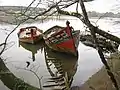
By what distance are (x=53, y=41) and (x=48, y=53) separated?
577 millimetres

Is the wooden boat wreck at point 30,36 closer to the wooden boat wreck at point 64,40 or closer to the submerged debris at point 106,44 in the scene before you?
the wooden boat wreck at point 64,40

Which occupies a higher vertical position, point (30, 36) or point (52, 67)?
point (52, 67)

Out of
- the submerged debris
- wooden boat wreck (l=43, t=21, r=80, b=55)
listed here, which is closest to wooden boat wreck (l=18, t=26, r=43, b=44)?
wooden boat wreck (l=43, t=21, r=80, b=55)

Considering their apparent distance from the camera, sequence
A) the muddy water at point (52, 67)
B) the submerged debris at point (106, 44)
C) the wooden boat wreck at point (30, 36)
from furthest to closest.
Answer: the wooden boat wreck at point (30, 36), the muddy water at point (52, 67), the submerged debris at point (106, 44)

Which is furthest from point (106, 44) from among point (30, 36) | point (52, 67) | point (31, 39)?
point (30, 36)

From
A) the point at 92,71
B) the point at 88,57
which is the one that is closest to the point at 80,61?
the point at 88,57

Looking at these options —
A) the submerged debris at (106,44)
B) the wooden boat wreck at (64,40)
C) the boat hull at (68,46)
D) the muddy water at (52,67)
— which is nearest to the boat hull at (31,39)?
the muddy water at (52,67)

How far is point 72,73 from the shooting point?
8.40 m

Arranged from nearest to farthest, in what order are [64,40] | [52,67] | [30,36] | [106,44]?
[106,44]
[52,67]
[64,40]
[30,36]

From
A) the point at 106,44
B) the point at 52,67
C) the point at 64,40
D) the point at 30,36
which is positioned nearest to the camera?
the point at 106,44

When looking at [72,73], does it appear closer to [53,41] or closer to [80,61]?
[80,61]

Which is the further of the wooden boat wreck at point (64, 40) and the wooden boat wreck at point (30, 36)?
the wooden boat wreck at point (30, 36)

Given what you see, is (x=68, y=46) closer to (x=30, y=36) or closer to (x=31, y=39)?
(x=31, y=39)

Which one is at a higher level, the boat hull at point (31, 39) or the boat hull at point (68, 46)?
the boat hull at point (68, 46)
